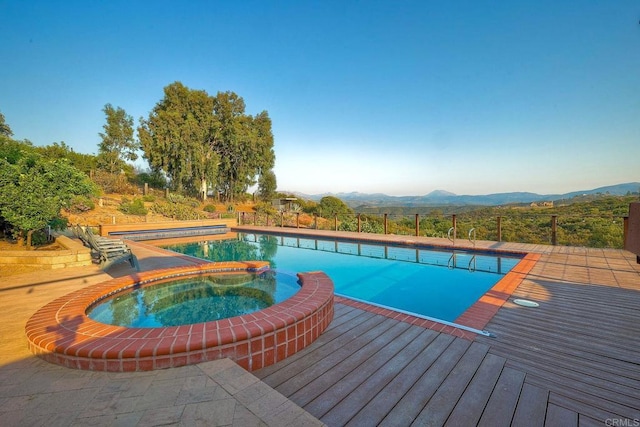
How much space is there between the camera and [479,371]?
1.86 m

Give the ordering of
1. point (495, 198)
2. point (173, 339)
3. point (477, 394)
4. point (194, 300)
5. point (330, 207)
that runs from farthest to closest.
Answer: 1. point (495, 198)
2. point (330, 207)
3. point (194, 300)
4. point (173, 339)
5. point (477, 394)

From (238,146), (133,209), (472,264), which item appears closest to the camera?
(472,264)

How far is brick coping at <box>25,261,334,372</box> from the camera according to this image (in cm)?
167

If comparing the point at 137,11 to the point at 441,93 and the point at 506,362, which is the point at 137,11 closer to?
the point at 441,93

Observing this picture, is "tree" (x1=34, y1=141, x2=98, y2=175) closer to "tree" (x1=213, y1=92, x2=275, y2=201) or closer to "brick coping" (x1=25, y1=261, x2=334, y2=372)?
"tree" (x1=213, y1=92, x2=275, y2=201)

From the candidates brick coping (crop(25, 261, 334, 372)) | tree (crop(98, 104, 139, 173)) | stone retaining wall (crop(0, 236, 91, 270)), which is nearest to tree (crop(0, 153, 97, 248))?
stone retaining wall (crop(0, 236, 91, 270))

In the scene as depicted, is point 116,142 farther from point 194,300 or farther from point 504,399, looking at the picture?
point 504,399

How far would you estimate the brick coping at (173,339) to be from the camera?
1672 millimetres

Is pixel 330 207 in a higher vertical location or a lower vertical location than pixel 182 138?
lower

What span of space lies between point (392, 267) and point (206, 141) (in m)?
19.2

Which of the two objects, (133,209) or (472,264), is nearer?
(472,264)

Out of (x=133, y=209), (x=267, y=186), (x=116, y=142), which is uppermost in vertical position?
(x=116, y=142)

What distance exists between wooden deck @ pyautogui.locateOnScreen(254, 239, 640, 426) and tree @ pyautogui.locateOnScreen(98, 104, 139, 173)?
25912 mm

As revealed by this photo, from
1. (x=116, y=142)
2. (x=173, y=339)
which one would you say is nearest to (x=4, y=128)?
(x=116, y=142)
